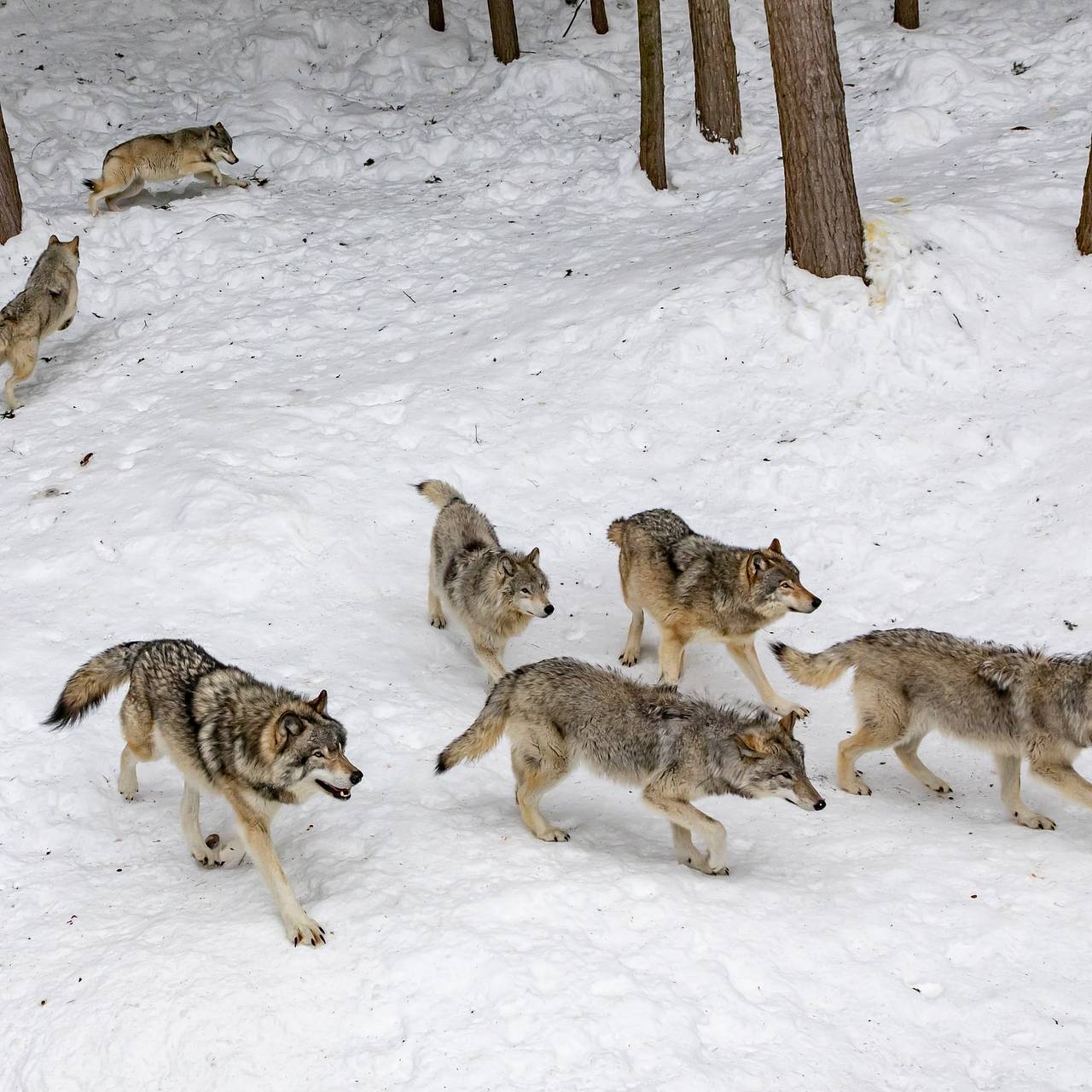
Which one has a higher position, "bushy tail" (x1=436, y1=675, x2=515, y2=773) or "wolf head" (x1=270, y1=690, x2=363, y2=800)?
"wolf head" (x1=270, y1=690, x2=363, y2=800)

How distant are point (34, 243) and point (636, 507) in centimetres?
1003

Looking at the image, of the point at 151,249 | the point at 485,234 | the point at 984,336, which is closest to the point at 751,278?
the point at 984,336

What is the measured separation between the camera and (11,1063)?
5.34 metres

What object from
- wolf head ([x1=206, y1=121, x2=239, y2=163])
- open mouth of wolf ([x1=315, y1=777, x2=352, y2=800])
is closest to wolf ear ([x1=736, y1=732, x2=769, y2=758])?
open mouth of wolf ([x1=315, y1=777, x2=352, y2=800])

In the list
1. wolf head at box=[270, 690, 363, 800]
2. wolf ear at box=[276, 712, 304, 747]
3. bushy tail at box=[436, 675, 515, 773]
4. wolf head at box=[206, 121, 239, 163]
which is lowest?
bushy tail at box=[436, 675, 515, 773]

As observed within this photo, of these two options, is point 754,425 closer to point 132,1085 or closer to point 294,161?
point 132,1085

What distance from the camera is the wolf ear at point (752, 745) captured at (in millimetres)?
6555

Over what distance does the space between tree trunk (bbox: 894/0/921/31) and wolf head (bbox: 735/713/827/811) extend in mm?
16012

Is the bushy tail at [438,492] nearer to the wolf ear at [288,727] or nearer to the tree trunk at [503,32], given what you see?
the wolf ear at [288,727]

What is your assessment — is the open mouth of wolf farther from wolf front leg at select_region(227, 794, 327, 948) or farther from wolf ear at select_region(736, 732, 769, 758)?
wolf ear at select_region(736, 732, 769, 758)

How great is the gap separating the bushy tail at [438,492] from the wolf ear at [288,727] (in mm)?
4163

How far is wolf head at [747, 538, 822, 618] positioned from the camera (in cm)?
847

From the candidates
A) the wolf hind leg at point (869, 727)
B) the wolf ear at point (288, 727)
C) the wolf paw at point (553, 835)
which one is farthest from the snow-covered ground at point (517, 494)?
the wolf ear at point (288, 727)

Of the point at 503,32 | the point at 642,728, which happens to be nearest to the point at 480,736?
the point at 642,728
